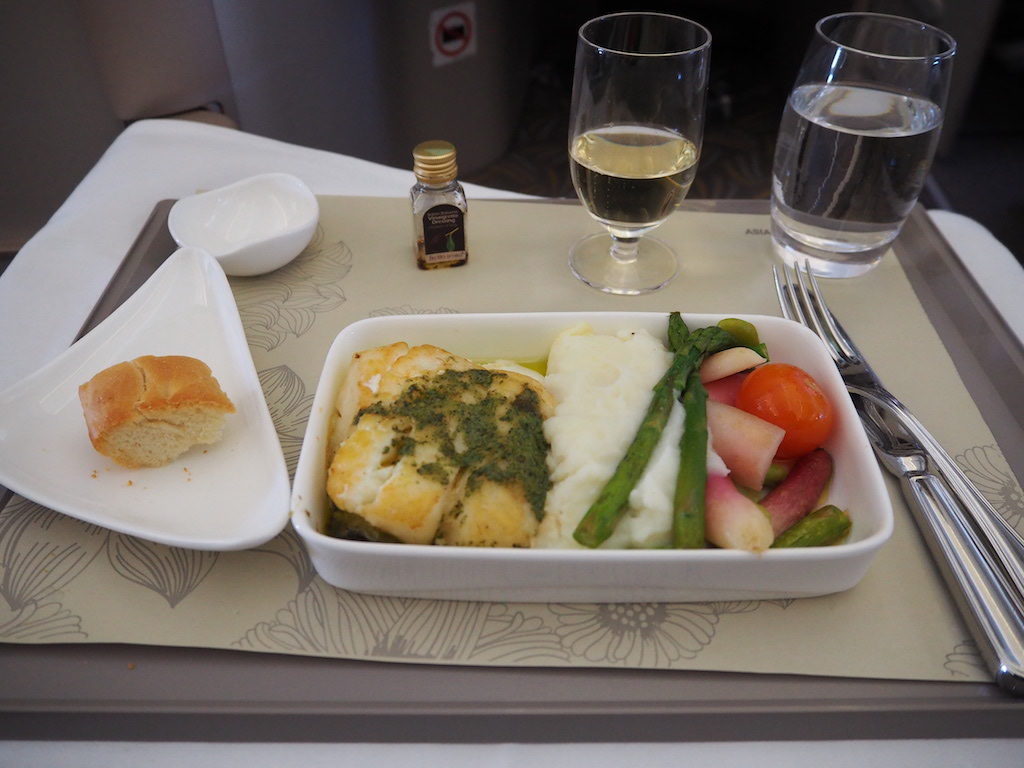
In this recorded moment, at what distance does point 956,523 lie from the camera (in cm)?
126

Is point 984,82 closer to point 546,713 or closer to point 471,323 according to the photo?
point 471,323

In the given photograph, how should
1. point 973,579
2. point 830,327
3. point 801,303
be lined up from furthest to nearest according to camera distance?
1. point 801,303
2. point 830,327
3. point 973,579

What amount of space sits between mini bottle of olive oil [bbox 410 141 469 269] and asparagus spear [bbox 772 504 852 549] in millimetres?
1101

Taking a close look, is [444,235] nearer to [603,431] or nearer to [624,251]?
[624,251]

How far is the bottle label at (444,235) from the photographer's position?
1865 millimetres

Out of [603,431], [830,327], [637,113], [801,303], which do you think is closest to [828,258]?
[801,303]

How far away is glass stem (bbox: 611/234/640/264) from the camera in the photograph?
6.45 feet

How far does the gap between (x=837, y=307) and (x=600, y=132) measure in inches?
28.5

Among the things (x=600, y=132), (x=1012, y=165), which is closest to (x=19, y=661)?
(x=600, y=132)

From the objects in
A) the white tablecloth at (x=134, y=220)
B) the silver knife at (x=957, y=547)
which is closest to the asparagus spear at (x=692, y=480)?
the silver knife at (x=957, y=547)

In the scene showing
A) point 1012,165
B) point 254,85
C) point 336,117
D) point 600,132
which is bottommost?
point 1012,165

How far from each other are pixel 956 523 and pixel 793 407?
33cm

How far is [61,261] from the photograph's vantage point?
2031 millimetres

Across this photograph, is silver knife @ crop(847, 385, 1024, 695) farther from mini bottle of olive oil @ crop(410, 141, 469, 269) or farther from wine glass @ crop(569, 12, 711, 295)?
mini bottle of olive oil @ crop(410, 141, 469, 269)
